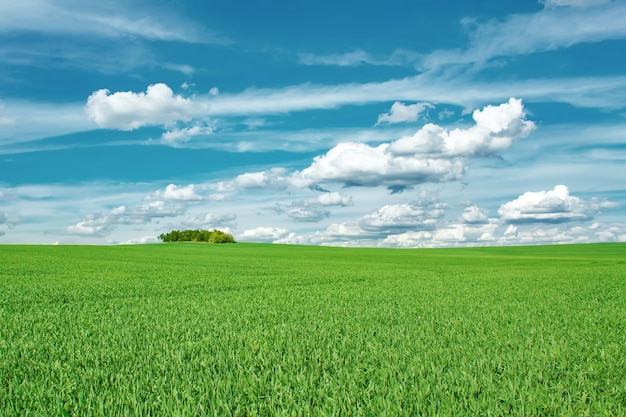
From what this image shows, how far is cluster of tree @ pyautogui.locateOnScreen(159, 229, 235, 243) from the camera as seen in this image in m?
82.0

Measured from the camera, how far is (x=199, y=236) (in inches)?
3351

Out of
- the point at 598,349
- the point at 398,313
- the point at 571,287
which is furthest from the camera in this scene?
the point at 571,287

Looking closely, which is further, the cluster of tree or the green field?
the cluster of tree

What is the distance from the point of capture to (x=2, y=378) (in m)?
5.40

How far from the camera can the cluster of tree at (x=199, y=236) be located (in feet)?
269

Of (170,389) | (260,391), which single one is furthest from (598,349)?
(170,389)

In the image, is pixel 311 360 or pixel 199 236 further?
pixel 199 236

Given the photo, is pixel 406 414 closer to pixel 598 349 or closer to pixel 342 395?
pixel 342 395

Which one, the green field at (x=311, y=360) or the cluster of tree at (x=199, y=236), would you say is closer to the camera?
the green field at (x=311, y=360)

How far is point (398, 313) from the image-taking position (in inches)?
392

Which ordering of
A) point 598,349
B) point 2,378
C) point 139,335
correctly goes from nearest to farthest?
1. point 2,378
2. point 598,349
3. point 139,335

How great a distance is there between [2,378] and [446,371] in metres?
4.68

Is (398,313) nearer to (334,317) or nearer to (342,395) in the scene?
(334,317)

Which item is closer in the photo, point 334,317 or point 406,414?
point 406,414
